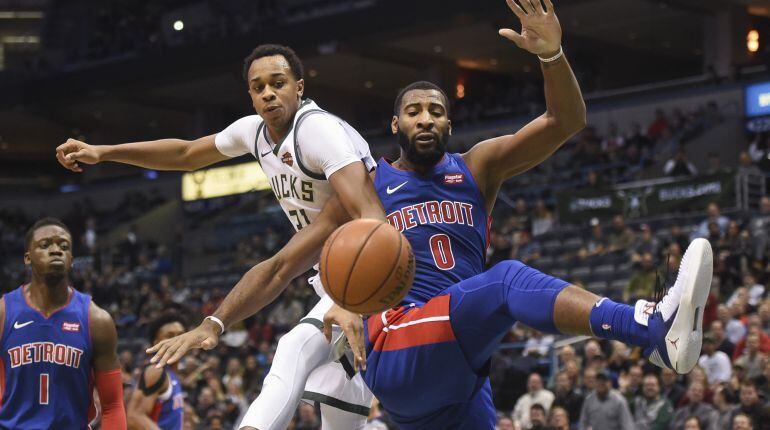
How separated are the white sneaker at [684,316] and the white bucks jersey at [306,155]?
175cm

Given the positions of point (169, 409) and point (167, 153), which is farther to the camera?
point (169, 409)

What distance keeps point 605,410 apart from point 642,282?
335 cm

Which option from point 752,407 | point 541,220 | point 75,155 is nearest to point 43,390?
point 75,155

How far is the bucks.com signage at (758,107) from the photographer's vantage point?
71.5ft

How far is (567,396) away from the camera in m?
11.5

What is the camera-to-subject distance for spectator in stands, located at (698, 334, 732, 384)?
36.8 ft

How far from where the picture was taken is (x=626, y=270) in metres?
15.6

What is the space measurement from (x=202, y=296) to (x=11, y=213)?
1480 centimetres

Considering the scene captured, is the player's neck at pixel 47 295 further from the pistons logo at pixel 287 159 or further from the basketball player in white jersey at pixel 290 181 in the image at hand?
the pistons logo at pixel 287 159

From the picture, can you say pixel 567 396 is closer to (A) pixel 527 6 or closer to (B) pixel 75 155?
(B) pixel 75 155

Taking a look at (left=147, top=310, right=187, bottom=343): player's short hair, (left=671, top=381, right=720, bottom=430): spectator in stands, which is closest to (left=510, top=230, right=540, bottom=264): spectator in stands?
→ (left=671, top=381, right=720, bottom=430): spectator in stands

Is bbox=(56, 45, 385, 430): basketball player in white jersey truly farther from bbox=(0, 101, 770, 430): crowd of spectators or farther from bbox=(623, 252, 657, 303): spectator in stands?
bbox=(623, 252, 657, 303): spectator in stands

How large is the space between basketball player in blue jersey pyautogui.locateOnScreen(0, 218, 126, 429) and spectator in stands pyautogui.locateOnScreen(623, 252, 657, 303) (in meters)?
8.36

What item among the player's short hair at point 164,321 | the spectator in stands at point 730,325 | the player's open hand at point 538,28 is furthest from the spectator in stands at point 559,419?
the player's open hand at point 538,28
